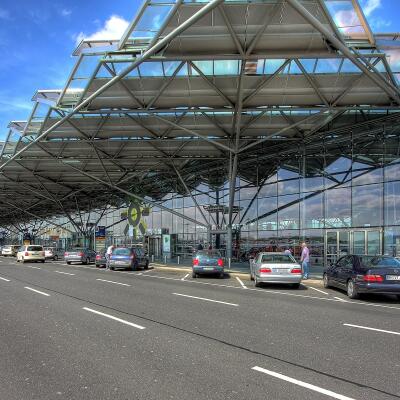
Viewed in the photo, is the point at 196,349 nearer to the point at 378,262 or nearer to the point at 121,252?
the point at 378,262

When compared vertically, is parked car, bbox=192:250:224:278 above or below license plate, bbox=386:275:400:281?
below

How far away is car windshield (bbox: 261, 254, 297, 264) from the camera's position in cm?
1767

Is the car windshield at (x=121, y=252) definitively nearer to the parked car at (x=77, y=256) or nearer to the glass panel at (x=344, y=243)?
the parked car at (x=77, y=256)

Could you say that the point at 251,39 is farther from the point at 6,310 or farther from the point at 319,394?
the point at 319,394

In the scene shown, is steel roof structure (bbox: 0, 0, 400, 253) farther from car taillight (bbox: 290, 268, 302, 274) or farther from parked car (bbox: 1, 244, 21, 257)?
parked car (bbox: 1, 244, 21, 257)

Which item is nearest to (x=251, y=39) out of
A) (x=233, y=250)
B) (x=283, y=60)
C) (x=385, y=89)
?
(x=283, y=60)

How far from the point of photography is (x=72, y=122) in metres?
28.2

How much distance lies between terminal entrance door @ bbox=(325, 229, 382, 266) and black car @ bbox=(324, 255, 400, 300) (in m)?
9.56

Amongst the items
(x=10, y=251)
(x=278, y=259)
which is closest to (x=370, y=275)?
(x=278, y=259)

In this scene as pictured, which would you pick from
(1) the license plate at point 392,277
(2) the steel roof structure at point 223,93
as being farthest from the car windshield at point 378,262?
(2) the steel roof structure at point 223,93

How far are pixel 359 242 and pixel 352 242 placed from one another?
449mm

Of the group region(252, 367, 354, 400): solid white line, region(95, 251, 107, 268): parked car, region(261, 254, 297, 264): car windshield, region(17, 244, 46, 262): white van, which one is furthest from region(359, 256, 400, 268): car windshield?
region(17, 244, 46, 262): white van

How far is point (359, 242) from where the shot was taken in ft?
84.0

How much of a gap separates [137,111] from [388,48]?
484 inches
